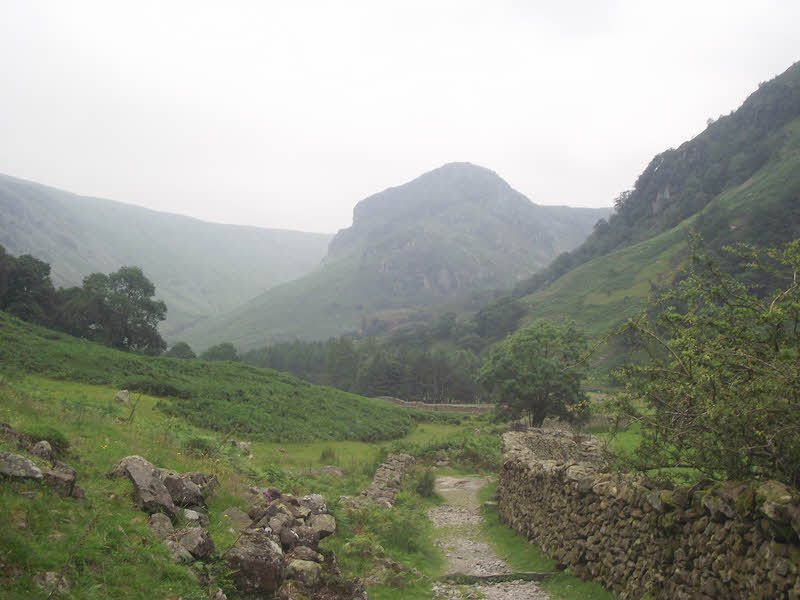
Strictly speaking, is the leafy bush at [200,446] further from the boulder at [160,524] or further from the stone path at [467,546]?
the stone path at [467,546]

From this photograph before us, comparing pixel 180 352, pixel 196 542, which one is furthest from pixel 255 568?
pixel 180 352

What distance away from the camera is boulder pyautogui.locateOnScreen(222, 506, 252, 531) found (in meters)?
8.81

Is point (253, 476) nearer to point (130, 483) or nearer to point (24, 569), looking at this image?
point (130, 483)

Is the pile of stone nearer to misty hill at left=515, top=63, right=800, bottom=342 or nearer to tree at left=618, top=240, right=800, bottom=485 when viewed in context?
tree at left=618, top=240, right=800, bottom=485

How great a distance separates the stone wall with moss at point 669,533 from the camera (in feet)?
17.8

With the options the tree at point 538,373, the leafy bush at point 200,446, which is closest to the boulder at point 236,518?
the leafy bush at point 200,446

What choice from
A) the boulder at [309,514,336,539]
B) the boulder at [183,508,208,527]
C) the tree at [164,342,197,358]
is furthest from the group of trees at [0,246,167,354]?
the boulder at [183,508,208,527]

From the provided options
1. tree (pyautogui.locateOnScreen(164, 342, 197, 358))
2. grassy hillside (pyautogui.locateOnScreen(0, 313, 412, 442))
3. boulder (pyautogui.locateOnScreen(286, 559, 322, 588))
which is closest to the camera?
boulder (pyautogui.locateOnScreen(286, 559, 322, 588))

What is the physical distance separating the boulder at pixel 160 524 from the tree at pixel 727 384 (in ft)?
26.7

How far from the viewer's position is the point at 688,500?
23.1 ft

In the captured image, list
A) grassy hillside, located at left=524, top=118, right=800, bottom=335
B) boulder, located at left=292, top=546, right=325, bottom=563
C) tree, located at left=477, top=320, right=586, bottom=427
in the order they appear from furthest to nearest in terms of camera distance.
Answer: grassy hillside, located at left=524, top=118, right=800, bottom=335 < tree, located at left=477, top=320, right=586, bottom=427 < boulder, located at left=292, top=546, right=325, bottom=563

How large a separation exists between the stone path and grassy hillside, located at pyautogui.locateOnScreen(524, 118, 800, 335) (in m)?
68.8

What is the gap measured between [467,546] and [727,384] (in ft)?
32.5

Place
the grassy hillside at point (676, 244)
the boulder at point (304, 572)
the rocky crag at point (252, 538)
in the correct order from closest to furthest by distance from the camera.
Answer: the rocky crag at point (252, 538) → the boulder at point (304, 572) → the grassy hillside at point (676, 244)
